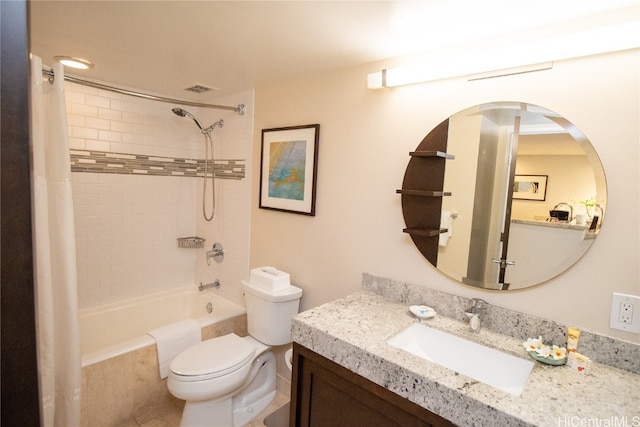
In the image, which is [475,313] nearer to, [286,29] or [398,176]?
[398,176]

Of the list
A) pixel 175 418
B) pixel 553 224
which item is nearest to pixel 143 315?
pixel 175 418

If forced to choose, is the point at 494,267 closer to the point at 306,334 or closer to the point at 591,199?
the point at 591,199

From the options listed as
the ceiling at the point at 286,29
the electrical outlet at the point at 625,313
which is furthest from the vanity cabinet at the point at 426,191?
the electrical outlet at the point at 625,313

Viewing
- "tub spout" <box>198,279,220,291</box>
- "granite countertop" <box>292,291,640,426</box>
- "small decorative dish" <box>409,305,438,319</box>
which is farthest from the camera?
"tub spout" <box>198,279,220,291</box>

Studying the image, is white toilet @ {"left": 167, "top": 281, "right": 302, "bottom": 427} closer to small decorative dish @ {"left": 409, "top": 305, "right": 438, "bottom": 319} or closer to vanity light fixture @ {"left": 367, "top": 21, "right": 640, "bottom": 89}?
small decorative dish @ {"left": 409, "top": 305, "right": 438, "bottom": 319}

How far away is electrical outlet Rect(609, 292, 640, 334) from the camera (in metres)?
1.18

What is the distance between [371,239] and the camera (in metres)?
1.88

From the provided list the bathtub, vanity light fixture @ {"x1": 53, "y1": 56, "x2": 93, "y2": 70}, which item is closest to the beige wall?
the bathtub

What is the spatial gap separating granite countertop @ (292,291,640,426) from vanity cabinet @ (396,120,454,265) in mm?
405

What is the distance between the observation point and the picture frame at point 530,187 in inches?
53.2

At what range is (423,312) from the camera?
1565 millimetres

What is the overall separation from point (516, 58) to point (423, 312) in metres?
1.16

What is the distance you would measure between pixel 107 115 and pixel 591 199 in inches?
120

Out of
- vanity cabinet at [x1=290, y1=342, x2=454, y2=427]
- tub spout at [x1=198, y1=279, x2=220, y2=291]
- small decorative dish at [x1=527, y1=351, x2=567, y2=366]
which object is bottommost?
tub spout at [x1=198, y1=279, x2=220, y2=291]
